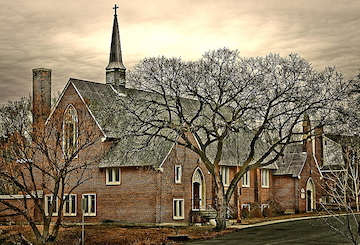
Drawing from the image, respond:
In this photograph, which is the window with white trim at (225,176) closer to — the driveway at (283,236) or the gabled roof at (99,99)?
the gabled roof at (99,99)

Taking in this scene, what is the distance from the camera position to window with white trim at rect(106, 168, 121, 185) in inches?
1661

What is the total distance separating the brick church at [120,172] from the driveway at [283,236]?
681 centimetres

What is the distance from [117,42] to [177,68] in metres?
17.8

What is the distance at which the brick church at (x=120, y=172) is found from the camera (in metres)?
40.3

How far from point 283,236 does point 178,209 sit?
1234 cm

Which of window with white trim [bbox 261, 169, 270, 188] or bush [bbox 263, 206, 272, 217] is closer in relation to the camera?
bush [bbox 263, 206, 272, 217]

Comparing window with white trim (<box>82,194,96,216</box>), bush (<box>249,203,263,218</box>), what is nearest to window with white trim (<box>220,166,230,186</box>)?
bush (<box>249,203,263,218</box>)

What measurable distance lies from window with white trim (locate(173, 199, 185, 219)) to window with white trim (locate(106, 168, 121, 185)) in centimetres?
475

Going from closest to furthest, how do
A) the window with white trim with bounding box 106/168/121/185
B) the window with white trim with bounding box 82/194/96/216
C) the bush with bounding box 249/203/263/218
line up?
the window with white trim with bounding box 106/168/121/185
the window with white trim with bounding box 82/194/96/216
the bush with bounding box 249/203/263/218

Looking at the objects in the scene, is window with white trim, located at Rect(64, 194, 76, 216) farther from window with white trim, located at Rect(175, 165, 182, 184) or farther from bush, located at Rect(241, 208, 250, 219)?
bush, located at Rect(241, 208, 250, 219)

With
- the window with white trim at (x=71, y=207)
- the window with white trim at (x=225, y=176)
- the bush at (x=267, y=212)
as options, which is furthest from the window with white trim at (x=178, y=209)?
the bush at (x=267, y=212)

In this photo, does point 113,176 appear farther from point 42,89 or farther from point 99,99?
point 42,89

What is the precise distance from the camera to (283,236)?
30.4 m

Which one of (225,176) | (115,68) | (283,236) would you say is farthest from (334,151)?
(115,68)
